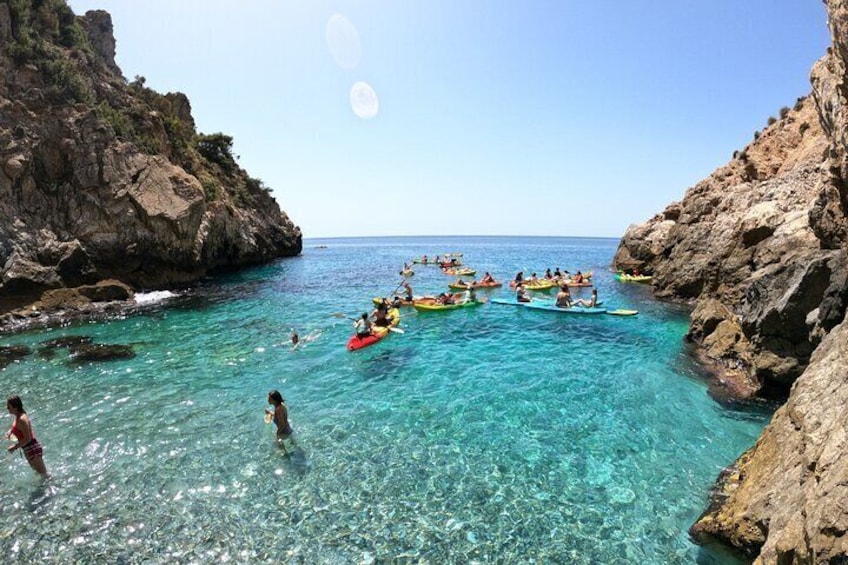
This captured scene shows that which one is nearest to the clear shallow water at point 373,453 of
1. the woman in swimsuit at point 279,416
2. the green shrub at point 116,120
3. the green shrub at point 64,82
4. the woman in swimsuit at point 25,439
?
the woman in swimsuit at point 25,439

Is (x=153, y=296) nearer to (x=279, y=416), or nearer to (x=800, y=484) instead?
(x=279, y=416)

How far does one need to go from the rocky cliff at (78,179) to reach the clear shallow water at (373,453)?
37.6 ft

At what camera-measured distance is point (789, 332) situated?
1261 centimetres

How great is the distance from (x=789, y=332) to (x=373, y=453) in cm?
1209

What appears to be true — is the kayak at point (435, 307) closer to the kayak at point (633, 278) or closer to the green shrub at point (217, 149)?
the kayak at point (633, 278)

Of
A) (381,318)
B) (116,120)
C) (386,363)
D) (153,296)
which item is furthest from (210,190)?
(386,363)

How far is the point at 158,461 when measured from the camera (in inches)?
395

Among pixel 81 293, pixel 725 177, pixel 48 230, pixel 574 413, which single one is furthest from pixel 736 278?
pixel 48 230

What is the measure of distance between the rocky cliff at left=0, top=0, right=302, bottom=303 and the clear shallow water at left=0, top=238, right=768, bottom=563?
11.5 metres

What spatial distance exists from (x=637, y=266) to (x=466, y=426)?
3685cm

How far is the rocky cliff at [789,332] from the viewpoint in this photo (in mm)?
5418

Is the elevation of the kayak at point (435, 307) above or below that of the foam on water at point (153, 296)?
above

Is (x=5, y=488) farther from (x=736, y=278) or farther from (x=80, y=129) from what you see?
(x=80, y=129)

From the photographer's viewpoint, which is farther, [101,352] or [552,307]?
[552,307]
